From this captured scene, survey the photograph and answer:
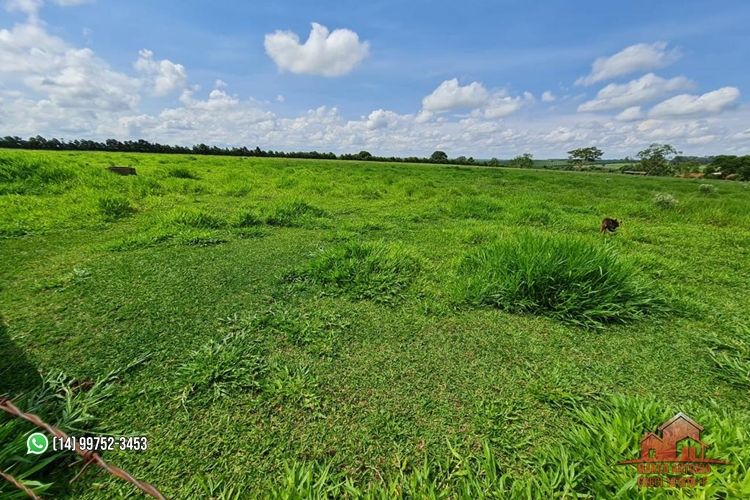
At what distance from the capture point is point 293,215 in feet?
19.6

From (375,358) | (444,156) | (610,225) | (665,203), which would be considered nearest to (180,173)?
(375,358)

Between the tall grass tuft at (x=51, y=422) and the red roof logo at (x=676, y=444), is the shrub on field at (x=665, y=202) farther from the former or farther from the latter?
the tall grass tuft at (x=51, y=422)

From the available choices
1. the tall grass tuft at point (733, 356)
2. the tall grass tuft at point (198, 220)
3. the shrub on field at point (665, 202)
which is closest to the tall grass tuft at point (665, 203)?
the shrub on field at point (665, 202)

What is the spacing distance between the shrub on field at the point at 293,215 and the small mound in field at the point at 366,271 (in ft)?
7.52

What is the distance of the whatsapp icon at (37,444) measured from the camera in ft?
3.98

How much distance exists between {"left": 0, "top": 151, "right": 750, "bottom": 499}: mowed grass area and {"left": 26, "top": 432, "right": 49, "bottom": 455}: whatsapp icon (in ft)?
0.23

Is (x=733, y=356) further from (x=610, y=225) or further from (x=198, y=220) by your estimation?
(x=198, y=220)

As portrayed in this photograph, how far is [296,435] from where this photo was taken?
59.2 inches

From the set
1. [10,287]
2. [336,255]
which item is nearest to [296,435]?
[336,255]

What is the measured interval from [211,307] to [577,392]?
9.66 ft

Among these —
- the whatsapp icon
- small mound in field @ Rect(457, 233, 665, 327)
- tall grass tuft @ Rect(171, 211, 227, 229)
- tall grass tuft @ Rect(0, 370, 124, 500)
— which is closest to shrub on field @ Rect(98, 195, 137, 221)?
tall grass tuft @ Rect(171, 211, 227, 229)

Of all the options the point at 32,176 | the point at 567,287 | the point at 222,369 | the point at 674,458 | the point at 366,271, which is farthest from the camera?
the point at 32,176

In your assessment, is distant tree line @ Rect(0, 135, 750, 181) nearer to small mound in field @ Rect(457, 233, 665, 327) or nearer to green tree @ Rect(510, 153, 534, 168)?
green tree @ Rect(510, 153, 534, 168)

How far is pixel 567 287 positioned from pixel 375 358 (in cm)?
208
